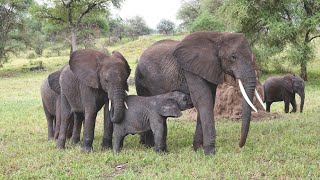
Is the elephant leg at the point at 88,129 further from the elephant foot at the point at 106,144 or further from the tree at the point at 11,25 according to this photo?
the tree at the point at 11,25

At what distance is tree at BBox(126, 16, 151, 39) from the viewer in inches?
3369

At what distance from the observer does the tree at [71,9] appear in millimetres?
36888

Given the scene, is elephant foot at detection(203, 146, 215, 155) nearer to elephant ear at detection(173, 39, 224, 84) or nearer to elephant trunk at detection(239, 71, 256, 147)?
elephant trunk at detection(239, 71, 256, 147)

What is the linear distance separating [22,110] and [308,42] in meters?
17.8

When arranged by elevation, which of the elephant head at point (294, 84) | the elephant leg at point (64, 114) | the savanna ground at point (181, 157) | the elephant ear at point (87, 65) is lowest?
the savanna ground at point (181, 157)

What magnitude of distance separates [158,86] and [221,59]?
1.63 meters

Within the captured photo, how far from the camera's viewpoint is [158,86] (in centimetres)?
828

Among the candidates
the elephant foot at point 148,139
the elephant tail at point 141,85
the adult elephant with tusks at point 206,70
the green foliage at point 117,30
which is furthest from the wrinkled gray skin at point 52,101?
the green foliage at point 117,30

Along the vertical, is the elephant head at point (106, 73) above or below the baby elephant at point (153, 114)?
above

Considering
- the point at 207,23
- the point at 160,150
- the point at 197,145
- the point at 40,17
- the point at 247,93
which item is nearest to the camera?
the point at 247,93

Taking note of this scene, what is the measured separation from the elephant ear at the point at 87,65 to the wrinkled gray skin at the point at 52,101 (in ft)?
4.05

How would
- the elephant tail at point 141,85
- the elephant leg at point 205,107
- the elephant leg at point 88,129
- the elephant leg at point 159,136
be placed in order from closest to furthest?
the elephant leg at point 205,107
the elephant leg at point 159,136
the elephant leg at point 88,129
the elephant tail at point 141,85

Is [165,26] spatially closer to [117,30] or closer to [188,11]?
[117,30]

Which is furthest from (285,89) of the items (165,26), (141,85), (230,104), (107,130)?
(165,26)
